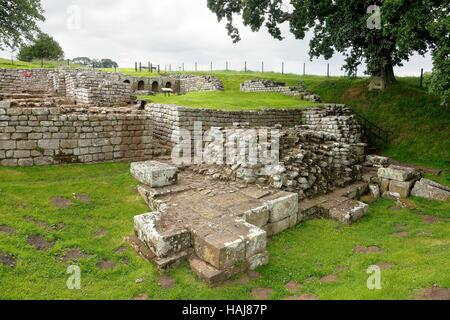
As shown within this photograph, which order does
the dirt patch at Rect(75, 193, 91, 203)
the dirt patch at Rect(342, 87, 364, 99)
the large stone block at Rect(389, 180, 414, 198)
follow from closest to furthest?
the dirt patch at Rect(75, 193, 91, 203)
the large stone block at Rect(389, 180, 414, 198)
the dirt patch at Rect(342, 87, 364, 99)

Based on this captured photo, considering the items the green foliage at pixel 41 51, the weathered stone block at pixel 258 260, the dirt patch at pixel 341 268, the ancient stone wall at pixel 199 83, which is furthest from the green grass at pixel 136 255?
the green foliage at pixel 41 51

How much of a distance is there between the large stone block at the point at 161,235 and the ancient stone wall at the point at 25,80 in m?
19.2

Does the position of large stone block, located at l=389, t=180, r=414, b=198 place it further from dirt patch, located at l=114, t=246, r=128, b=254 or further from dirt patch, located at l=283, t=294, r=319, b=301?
dirt patch, located at l=114, t=246, r=128, b=254

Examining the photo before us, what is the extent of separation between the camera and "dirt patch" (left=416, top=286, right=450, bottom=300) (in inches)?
195

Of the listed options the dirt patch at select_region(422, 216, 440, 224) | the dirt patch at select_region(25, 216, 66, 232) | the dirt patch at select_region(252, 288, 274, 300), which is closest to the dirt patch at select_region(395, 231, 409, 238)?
the dirt patch at select_region(422, 216, 440, 224)

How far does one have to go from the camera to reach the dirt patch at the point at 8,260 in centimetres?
625

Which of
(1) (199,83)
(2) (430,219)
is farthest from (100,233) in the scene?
(1) (199,83)

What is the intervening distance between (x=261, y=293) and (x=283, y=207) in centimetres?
303

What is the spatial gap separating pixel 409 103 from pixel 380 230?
47.1ft

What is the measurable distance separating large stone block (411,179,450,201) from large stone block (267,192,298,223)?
5830 mm

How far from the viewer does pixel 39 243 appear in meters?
7.03
